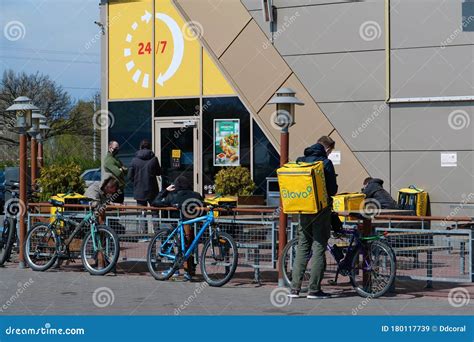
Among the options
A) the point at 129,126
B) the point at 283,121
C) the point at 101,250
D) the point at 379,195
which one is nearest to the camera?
the point at 283,121

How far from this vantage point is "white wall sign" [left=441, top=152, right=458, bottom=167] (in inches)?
663

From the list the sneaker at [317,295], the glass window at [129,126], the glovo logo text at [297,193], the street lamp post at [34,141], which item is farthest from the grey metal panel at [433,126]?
the glovo logo text at [297,193]

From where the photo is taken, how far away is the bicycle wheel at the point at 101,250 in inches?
499

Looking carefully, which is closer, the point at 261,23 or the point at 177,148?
the point at 261,23

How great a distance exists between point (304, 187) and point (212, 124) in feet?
34.4

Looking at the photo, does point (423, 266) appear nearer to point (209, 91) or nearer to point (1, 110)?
point (209, 91)

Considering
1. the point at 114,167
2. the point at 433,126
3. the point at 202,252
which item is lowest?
the point at 202,252

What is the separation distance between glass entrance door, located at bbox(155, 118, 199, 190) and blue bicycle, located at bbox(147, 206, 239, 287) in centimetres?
846

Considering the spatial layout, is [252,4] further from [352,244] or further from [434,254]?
[434,254]

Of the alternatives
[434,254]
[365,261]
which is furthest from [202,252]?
[434,254]

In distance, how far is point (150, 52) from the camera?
2148 centimetres

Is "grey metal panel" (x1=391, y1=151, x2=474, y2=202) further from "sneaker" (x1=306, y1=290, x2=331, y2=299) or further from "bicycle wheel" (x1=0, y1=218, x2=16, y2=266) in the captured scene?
"bicycle wheel" (x1=0, y1=218, x2=16, y2=266)
